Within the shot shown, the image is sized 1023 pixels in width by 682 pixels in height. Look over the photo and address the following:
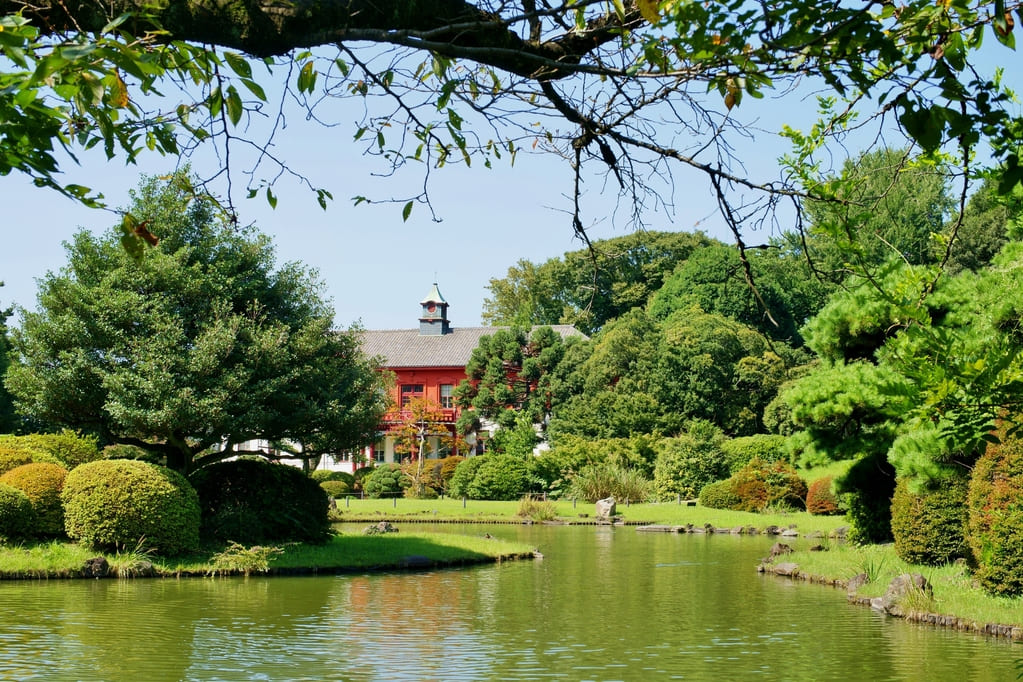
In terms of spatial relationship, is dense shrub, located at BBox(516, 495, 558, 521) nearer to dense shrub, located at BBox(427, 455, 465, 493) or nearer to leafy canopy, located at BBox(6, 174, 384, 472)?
dense shrub, located at BBox(427, 455, 465, 493)

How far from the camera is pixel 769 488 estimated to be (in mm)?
30609

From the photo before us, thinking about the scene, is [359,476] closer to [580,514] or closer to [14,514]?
[580,514]

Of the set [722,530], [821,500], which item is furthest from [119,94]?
[821,500]

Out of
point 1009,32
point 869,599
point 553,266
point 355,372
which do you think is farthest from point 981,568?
point 553,266

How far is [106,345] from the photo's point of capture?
677 inches

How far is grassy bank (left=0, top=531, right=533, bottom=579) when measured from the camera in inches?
592

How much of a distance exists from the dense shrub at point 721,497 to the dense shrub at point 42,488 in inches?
803

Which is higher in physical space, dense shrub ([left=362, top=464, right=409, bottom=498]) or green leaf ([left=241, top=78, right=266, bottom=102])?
green leaf ([left=241, top=78, right=266, bottom=102])

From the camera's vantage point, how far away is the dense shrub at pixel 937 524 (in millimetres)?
13180

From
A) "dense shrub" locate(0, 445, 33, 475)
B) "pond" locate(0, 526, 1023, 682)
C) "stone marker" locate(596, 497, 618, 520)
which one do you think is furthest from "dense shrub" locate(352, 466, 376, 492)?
"pond" locate(0, 526, 1023, 682)

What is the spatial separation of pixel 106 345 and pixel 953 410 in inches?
558

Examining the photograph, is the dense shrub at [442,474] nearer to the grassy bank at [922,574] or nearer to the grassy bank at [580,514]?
the grassy bank at [580,514]

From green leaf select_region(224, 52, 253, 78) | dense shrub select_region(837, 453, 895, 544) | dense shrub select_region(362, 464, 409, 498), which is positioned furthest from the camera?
dense shrub select_region(362, 464, 409, 498)

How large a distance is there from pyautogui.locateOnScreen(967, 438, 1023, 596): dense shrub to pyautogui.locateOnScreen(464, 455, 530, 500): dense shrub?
1008 inches
